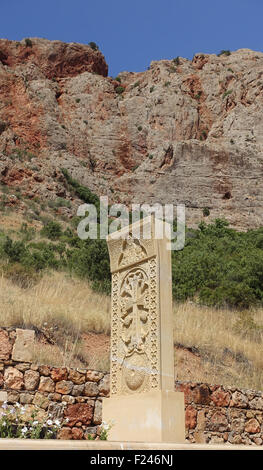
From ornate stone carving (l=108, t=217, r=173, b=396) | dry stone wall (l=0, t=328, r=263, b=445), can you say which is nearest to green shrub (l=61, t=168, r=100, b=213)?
dry stone wall (l=0, t=328, r=263, b=445)

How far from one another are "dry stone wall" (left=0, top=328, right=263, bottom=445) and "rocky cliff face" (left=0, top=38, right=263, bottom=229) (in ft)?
72.8

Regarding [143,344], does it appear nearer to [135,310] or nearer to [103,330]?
Result: [135,310]

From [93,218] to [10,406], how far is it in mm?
24097

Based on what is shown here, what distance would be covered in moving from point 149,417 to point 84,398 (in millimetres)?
1361

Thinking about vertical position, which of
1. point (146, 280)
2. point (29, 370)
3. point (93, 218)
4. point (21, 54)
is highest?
point (21, 54)

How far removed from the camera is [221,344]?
950cm

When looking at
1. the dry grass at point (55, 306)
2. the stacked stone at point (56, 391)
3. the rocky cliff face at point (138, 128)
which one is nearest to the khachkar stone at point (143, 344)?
the stacked stone at point (56, 391)

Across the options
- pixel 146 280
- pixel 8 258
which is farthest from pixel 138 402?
pixel 8 258

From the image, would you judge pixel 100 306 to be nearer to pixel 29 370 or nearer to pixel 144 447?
pixel 29 370

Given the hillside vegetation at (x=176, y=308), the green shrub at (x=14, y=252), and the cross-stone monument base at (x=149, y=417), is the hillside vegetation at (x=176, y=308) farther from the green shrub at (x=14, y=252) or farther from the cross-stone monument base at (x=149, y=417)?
the cross-stone monument base at (x=149, y=417)

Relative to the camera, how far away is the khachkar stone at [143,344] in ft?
16.9

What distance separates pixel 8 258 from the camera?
12766 mm

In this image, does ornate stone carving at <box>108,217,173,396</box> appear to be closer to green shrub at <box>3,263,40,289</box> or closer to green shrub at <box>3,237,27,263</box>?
green shrub at <box>3,263,40,289</box>

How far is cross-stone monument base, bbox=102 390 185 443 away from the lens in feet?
16.4
